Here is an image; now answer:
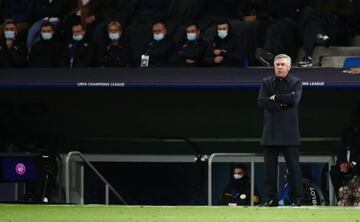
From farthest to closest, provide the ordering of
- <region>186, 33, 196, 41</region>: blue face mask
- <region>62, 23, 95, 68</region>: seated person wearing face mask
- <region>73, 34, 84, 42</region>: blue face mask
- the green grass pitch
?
1. <region>73, 34, 84, 42</region>: blue face mask
2. <region>62, 23, 95, 68</region>: seated person wearing face mask
3. <region>186, 33, 196, 41</region>: blue face mask
4. the green grass pitch

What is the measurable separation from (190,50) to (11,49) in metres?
2.73

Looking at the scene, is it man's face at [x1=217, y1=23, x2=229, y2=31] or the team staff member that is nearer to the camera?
the team staff member

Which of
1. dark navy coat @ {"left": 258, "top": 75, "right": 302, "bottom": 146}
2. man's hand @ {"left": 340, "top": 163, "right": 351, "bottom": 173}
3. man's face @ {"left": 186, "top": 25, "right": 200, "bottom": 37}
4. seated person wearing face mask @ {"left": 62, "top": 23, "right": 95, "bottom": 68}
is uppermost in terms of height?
man's face @ {"left": 186, "top": 25, "right": 200, "bottom": 37}

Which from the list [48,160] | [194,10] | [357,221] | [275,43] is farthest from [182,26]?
[357,221]

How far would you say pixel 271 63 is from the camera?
17.5 metres

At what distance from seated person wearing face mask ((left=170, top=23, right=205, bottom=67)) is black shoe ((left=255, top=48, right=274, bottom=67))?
0.78m

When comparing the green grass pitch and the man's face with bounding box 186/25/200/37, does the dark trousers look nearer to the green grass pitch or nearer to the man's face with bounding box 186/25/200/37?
the green grass pitch

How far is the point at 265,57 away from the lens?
1744cm

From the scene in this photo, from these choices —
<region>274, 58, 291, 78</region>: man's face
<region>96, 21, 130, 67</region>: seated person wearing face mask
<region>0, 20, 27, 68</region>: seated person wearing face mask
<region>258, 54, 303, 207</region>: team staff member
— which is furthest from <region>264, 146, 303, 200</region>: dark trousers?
<region>0, 20, 27, 68</region>: seated person wearing face mask

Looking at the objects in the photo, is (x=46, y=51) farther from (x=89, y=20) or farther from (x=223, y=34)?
(x=223, y=34)

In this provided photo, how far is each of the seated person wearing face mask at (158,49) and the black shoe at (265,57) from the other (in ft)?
4.32

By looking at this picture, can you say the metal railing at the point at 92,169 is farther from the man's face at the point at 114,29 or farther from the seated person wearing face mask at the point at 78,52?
the man's face at the point at 114,29

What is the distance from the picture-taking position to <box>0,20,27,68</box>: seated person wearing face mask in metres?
18.5

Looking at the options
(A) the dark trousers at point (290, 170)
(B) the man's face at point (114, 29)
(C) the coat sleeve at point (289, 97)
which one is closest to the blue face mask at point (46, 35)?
(B) the man's face at point (114, 29)
